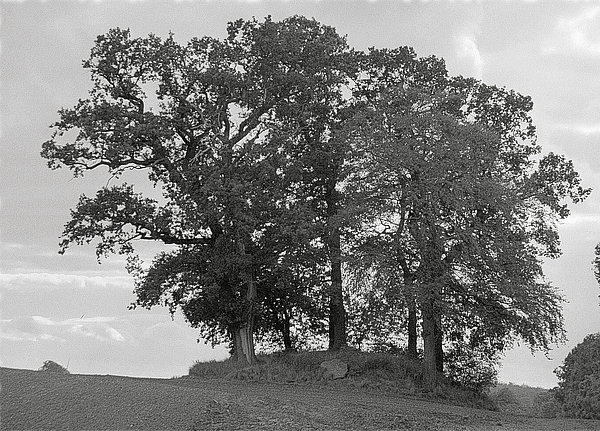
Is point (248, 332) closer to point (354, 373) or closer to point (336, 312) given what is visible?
point (336, 312)

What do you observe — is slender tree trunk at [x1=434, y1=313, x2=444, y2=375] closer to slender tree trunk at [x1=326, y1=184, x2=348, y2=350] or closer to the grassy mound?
the grassy mound

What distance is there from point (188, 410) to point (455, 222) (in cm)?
1221

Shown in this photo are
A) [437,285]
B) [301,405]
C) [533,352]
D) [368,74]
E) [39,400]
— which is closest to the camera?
[39,400]

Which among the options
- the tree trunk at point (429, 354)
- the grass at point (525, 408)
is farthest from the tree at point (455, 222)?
the grass at point (525, 408)

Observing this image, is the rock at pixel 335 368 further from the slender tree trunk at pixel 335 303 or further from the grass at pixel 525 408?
the grass at pixel 525 408

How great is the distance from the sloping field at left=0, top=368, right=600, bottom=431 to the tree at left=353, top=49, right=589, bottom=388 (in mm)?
4300

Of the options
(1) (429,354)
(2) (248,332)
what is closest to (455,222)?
(1) (429,354)

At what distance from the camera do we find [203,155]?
2892 cm

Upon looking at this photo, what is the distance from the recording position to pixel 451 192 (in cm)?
2547

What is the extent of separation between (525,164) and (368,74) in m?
7.47

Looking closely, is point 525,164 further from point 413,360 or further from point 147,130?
point 147,130

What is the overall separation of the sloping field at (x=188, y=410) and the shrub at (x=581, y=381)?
3.22 m

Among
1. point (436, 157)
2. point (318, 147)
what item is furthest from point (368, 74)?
point (436, 157)

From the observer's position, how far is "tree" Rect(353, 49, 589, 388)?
25516 mm
